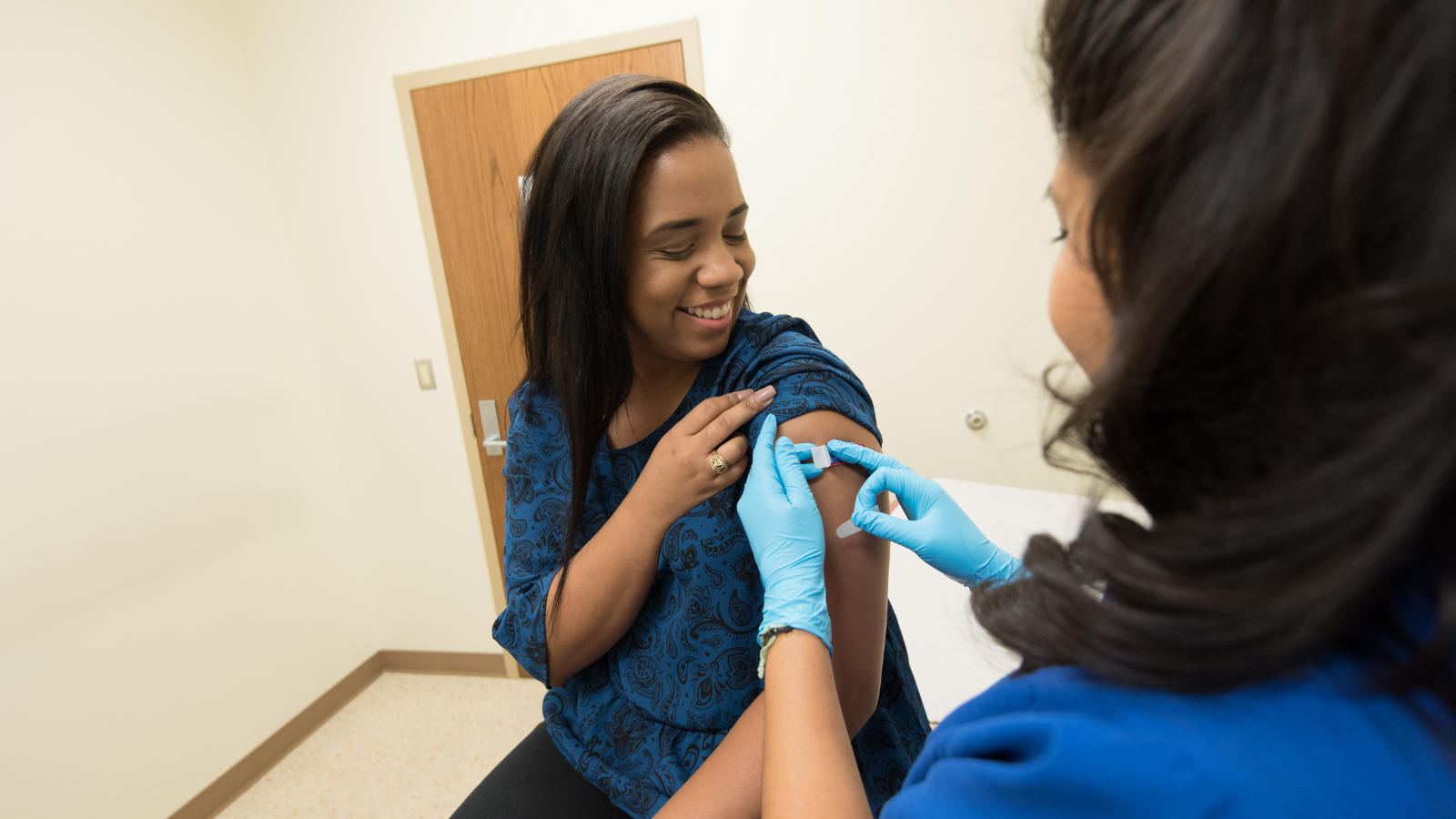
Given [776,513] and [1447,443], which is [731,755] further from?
[1447,443]

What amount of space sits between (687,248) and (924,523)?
0.50 metres

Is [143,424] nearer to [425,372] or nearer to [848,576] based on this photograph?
[425,372]

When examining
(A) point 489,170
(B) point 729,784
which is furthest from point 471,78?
(B) point 729,784

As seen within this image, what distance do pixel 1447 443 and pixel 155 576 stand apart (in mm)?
2544

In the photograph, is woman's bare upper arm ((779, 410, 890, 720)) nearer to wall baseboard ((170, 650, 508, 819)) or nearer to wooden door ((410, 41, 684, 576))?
wooden door ((410, 41, 684, 576))

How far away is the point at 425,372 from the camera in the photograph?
2.29 meters

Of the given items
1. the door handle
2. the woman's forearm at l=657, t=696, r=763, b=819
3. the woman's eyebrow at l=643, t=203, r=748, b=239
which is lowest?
the woman's forearm at l=657, t=696, r=763, b=819

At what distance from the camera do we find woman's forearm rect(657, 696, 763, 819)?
2.60ft

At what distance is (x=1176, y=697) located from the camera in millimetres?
380

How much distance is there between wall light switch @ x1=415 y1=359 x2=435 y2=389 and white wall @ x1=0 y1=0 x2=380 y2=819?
0.44m

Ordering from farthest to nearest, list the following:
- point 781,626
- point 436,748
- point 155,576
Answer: point 436,748
point 155,576
point 781,626

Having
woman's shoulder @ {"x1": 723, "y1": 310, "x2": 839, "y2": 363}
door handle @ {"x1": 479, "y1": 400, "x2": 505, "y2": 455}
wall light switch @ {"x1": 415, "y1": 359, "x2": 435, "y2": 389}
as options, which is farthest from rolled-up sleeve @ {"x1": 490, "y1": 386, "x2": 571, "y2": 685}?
wall light switch @ {"x1": 415, "y1": 359, "x2": 435, "y2": 389}

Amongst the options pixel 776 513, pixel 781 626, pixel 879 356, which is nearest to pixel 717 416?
pixel 776 513

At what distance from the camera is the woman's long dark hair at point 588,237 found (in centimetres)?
86
